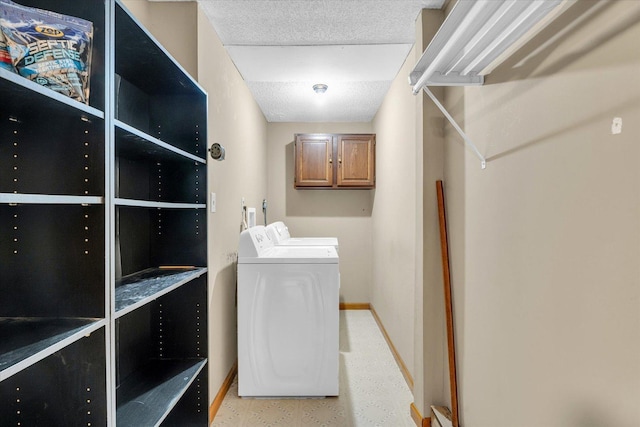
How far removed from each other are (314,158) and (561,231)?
9.72 feet

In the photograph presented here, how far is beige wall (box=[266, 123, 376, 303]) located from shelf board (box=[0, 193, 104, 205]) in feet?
10.5

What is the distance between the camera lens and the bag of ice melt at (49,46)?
0.70m

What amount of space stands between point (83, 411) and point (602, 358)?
1.37m

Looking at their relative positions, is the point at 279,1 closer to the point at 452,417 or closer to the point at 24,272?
the point at 24,272

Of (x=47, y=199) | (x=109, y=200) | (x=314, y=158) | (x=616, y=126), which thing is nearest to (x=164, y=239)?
(x=109, y=200)

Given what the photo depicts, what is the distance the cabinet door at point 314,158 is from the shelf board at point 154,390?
250 cm

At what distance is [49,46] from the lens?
73 centimetres

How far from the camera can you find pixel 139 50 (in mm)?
1150

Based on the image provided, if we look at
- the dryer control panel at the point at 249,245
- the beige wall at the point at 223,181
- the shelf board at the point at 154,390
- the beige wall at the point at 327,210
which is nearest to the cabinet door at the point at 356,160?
the beige wall at the point at 327,210

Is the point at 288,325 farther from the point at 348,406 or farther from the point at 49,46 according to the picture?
the point at 49,46

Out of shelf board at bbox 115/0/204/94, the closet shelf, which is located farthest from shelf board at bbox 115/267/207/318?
the closet shelf

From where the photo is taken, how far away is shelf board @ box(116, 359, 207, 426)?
1.14m

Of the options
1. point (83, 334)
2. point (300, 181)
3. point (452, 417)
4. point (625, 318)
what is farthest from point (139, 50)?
point (300, 181)

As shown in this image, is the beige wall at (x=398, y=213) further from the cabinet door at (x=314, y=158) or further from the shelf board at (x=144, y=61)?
the shelf board at (x=144, y=61)
